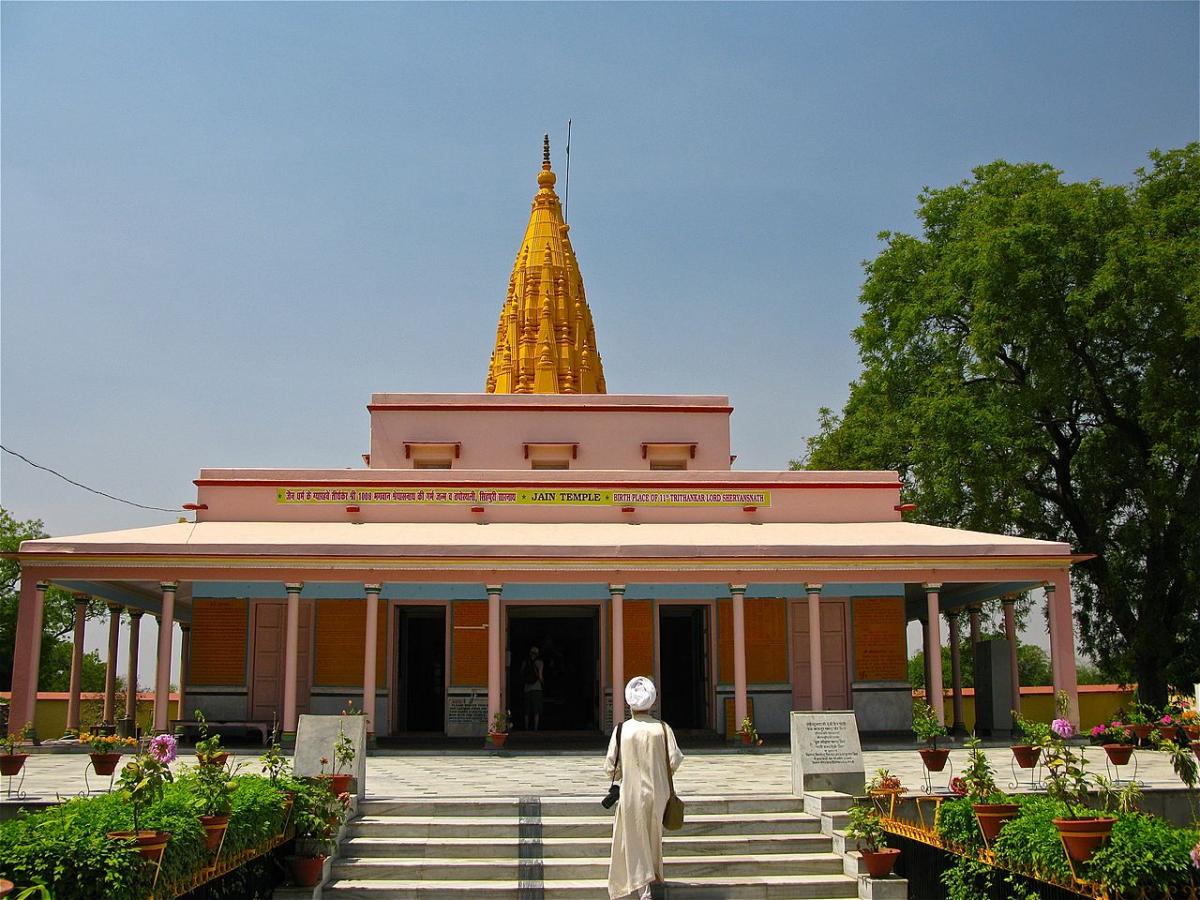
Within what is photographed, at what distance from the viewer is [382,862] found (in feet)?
34.1

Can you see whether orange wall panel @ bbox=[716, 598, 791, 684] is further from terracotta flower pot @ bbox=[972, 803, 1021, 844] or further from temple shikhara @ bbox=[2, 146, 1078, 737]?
terracotta flower pot @ bbox=[972, 803, 1021, 844]

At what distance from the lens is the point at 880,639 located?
22.3 m

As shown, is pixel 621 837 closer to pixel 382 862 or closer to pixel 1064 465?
pixel 382 862

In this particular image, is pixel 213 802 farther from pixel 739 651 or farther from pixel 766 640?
→ pixel 766 640

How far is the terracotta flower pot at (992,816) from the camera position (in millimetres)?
9031

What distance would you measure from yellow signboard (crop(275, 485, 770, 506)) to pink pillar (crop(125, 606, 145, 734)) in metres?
4.52

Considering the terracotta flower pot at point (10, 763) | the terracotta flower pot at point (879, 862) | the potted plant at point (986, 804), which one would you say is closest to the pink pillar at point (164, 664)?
the terracotta flower pot at point (10, 763)

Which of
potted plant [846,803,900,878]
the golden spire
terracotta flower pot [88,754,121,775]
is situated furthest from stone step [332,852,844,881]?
the golden spire

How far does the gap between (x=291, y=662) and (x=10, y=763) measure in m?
6.40

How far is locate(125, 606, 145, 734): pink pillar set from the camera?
914 inches

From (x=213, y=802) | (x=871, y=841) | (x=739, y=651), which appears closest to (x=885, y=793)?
(x=871, y=841)

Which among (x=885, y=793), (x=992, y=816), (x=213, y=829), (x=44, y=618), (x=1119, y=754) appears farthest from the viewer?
(x=44, y=618)

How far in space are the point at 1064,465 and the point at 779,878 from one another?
21.3 meters

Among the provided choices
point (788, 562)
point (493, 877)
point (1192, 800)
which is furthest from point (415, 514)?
point (1192, 800)
